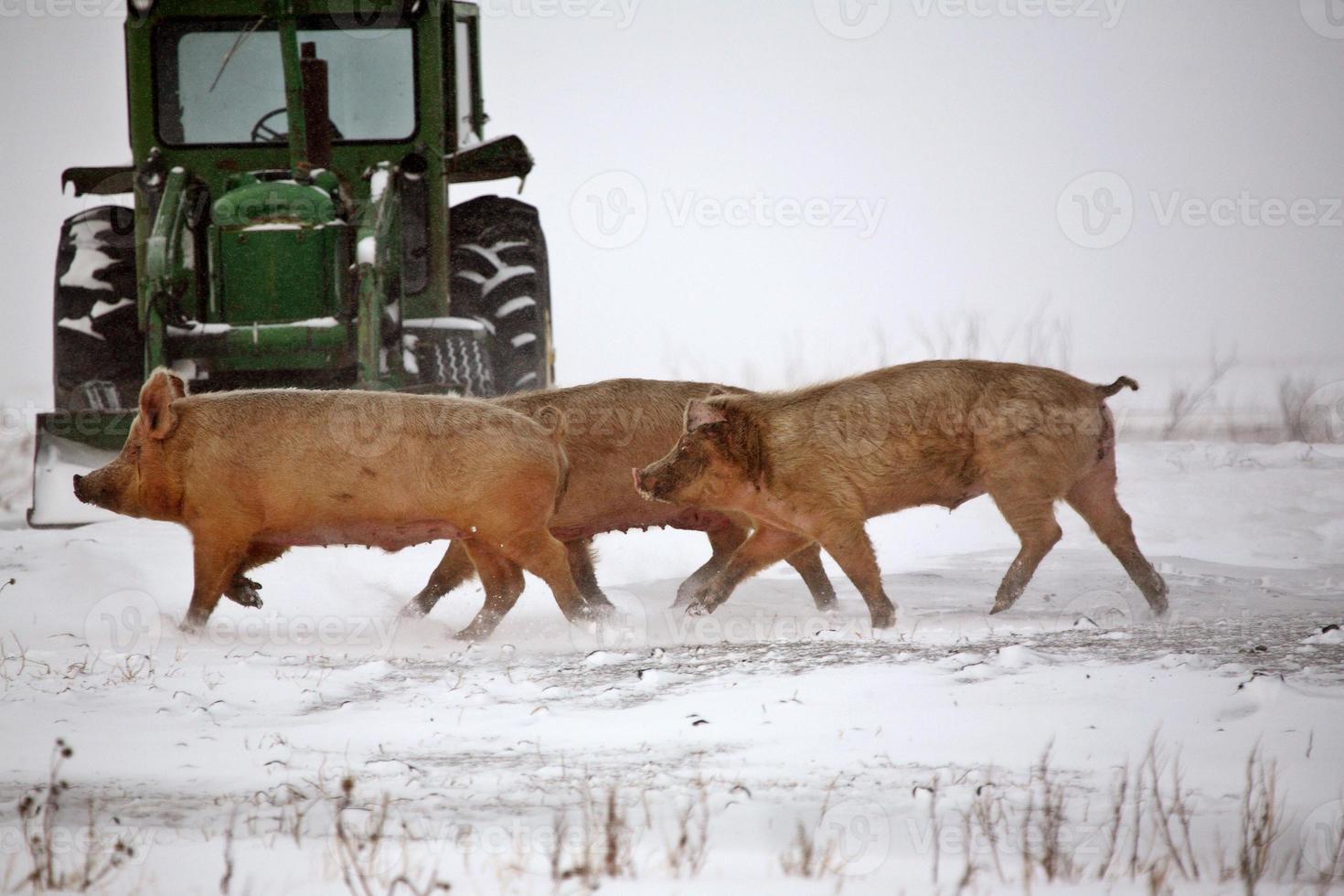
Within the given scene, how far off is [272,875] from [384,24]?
26.1ft

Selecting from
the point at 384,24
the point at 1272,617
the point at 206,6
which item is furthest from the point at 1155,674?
the point at 206,6

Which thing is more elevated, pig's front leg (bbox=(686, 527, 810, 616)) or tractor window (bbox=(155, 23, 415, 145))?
tractor window (bbox=(155, 23, 415, 145))

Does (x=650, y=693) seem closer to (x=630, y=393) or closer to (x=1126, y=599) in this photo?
(x=630, y=393)

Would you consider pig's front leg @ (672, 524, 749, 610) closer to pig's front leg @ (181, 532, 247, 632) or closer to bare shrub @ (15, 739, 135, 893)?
pig's front leg @ (181, 532, 247, 632)

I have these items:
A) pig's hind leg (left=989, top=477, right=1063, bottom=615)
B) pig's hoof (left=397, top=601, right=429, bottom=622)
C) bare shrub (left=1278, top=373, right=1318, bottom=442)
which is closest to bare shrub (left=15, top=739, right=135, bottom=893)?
pig's hoof (left=397, top=601, right=429, bottom=622)

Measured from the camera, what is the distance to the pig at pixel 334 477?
660 cm

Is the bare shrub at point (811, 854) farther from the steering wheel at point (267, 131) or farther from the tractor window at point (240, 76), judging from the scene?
the steering wheel at point (267, 131)

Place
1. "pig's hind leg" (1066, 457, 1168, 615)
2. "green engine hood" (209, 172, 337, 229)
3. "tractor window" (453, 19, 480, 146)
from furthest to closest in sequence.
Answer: "tractor window" (453, 19, 480, 146) < "green engine hood" (209, 172, 337, 229) < "pig's hind leg" (1066, 457, 1168, 615)

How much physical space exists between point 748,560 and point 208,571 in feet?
8.53

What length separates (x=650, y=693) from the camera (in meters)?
4.81

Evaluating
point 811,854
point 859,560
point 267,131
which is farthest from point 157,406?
point 811,854

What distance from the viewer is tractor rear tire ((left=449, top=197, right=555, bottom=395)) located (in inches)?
403

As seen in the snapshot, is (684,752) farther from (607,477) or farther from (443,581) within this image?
(443,581)

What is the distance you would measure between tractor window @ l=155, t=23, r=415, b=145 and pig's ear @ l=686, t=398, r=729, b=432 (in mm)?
4067
